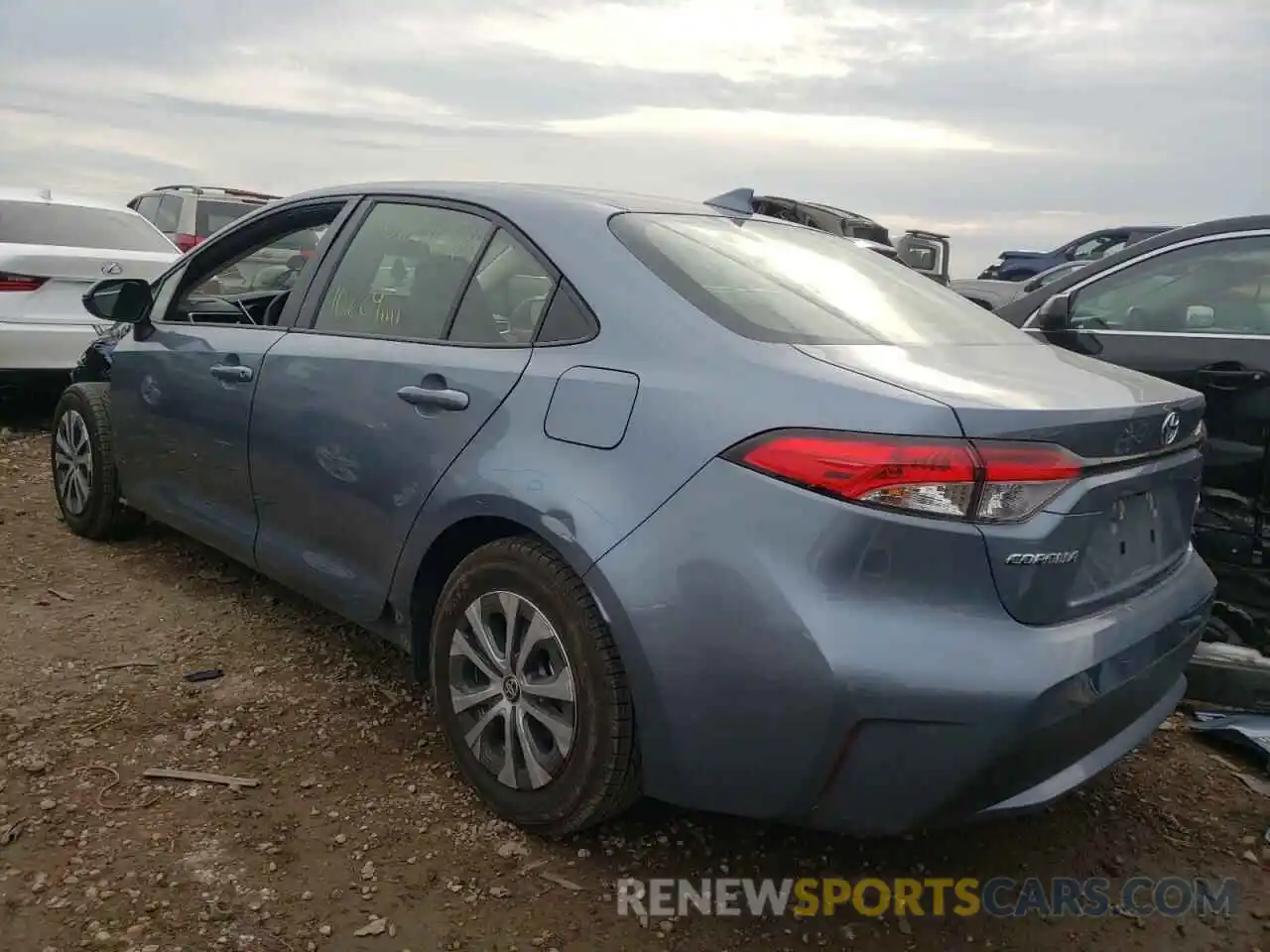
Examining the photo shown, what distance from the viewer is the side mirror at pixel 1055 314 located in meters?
4.32

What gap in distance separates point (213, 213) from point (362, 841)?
12136 mm

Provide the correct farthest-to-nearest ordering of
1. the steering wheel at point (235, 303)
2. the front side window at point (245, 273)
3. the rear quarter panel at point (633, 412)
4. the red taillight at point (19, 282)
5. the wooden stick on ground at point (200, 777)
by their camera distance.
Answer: the red taillight at point (19, 282) < the steering wheel at point (235, 303) < the front side window at point (245, 273) < the wooden stick on ground at point (200, 777) < the rear quarter panel at point (633, 412)

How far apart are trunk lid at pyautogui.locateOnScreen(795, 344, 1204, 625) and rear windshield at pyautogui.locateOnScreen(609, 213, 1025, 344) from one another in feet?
0.40

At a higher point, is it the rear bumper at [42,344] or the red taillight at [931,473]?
the red taillight at [931,473]

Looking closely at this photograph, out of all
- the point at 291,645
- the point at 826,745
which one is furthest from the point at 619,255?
the point at 291,645

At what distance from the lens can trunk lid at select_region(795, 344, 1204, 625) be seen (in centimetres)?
205

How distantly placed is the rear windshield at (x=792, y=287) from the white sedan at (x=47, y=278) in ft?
14.7

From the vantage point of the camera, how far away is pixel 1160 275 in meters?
4.40

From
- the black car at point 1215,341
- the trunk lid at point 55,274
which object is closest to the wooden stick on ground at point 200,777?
the black car at point 1215,341

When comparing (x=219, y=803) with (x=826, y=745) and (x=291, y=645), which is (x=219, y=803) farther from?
(x=826, y=745)

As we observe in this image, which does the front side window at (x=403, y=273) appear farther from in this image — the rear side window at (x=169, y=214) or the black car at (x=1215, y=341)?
the rear side window at (x=169, y=214)

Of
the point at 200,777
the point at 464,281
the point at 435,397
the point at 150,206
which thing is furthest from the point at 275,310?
the point at 150,206

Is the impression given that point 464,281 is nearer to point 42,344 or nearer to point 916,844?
point 916,844

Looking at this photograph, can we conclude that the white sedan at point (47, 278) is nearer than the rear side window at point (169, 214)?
Yes
